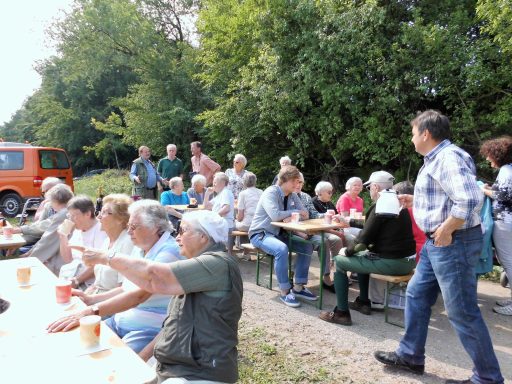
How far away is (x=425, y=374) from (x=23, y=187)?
10.7 m

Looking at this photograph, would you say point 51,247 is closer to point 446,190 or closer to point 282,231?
point 282,231

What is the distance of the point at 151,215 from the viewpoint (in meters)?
2.53

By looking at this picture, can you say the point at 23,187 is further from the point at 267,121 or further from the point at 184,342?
the point at 184,342

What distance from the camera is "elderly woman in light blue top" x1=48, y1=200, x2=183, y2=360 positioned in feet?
7.52

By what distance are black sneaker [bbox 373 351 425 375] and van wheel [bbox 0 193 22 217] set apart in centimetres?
1035

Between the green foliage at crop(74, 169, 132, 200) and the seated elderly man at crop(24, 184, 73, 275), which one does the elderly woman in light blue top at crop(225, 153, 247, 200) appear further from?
the green foliage at crop(74, 169, 132, 200)

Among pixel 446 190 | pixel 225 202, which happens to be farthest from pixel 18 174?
pixel 446 190

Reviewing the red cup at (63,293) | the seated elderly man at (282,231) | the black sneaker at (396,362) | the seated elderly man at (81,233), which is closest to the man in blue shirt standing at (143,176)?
the seated elderly man at (282,231)

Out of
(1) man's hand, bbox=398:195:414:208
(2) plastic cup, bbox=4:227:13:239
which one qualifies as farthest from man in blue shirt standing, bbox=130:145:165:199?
(1) man's hand, bbox=398:195:414:208

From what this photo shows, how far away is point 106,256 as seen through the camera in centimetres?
196

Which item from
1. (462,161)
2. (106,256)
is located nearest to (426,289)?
(462,161)

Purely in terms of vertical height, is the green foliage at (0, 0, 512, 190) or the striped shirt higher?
the green foliage at (0, 0, 512, 190)

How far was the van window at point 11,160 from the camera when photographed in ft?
34.6

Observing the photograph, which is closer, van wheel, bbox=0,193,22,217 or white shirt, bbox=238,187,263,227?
white shirt, bbox=238,187,263,227
